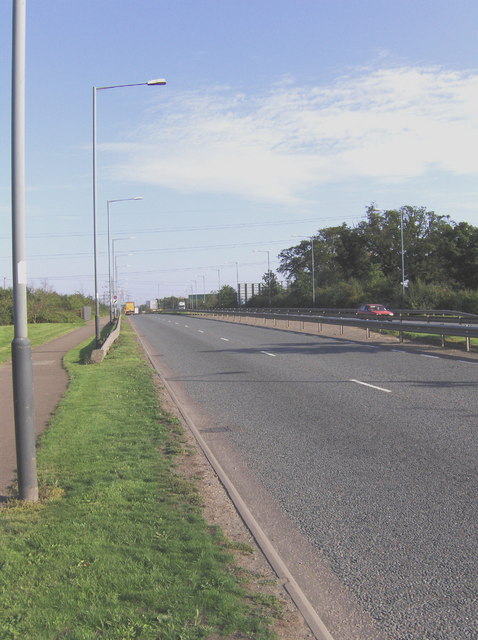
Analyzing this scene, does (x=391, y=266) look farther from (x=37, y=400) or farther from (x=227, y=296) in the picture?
(x=37, y=400)

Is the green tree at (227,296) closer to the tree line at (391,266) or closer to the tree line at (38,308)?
the tree line at (391,266)

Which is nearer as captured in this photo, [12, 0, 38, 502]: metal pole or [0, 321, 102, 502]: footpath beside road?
[12, 0, 38, 502]: metal pole

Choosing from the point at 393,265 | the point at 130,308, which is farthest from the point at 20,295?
the point at 130,308

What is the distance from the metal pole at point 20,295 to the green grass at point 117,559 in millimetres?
356

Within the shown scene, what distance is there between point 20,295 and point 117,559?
2504 millimetres

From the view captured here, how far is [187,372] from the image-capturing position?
17.2m

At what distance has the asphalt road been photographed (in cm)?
395

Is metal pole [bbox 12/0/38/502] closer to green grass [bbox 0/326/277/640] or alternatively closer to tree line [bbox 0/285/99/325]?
green grass [bbox 0/326/277/640]

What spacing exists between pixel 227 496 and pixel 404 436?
3.20 m

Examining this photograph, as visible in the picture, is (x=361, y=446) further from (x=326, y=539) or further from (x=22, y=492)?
(x=22, y=492)

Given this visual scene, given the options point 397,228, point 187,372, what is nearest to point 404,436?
point 187,372

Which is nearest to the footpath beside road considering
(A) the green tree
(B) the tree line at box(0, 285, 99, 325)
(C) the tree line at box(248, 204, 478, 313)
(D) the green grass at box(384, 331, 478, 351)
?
(D) the green grass at box(384, 331, 478, 351)

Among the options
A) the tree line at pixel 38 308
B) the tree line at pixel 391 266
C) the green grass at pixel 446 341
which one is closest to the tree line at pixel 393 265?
the tree line at pixel 391 266

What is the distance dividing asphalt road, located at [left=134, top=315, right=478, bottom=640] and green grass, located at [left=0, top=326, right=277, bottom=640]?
26.0 inches
